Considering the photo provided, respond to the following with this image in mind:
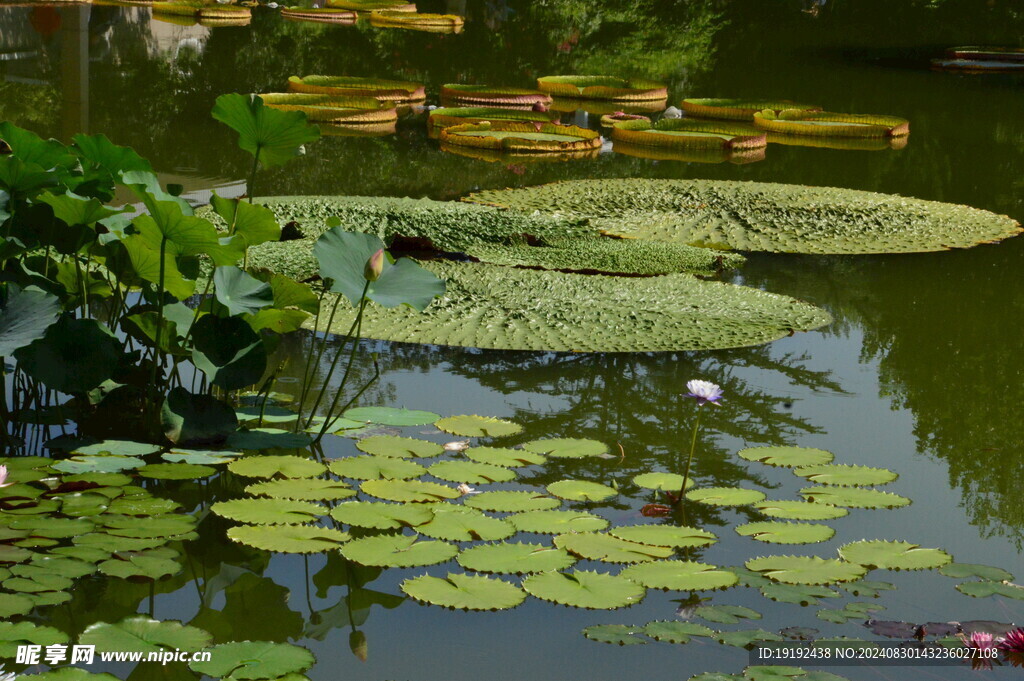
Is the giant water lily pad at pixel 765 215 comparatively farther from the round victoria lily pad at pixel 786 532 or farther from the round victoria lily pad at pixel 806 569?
the round victoria lily pad at pixel 806 569

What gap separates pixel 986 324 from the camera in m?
3.20

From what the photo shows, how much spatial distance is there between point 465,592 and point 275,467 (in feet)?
1.83

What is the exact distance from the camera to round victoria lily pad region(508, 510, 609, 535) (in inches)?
71.2

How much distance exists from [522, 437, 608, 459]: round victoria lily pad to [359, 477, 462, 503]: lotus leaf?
263mm

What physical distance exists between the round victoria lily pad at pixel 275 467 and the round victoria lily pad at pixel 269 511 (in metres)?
0.11

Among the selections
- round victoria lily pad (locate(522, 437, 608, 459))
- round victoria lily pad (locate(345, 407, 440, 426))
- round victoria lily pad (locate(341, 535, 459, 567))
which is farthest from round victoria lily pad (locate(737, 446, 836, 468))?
round victoria lily pad (locate(341, 535, 459, 567))

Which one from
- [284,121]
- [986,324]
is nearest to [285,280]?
[284,121]

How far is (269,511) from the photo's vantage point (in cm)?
184

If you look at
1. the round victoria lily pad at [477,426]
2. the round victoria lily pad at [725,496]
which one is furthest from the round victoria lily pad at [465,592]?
the round victoria lily pad at [477,426]

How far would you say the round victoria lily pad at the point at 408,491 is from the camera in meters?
1.92

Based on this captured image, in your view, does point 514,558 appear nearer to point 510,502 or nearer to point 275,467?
point 510,502

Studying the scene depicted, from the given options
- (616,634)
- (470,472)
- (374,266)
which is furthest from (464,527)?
(374,266)

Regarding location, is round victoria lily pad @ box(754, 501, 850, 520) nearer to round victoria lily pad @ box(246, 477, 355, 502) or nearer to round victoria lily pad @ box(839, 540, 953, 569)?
round victoria lily pad @ box(839, 540, 953, 569)

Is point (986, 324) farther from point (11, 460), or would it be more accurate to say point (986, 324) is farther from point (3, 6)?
point (3, 6)
